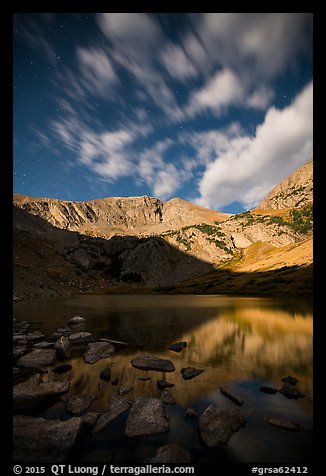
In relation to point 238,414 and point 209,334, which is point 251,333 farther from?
point 238,414

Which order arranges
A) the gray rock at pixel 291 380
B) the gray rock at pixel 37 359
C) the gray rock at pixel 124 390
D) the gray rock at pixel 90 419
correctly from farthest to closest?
1. the gray rock at pixel 37 359
2. the gray rock at pixel 291 380
3. the gray rock at pixel 124 390
4. the gray rock at pixel 90 419

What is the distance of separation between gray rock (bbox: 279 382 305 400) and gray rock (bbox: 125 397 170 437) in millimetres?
7159

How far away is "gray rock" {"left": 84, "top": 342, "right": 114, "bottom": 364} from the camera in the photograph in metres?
16.8

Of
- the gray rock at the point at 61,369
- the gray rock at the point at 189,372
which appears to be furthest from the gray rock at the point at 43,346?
the gray rock at the point at 189,372

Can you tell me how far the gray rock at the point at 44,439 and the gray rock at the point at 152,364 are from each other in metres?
7.86

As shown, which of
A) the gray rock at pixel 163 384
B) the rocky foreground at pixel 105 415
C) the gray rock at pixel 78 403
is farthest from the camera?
the gray rock at pixel 163 384

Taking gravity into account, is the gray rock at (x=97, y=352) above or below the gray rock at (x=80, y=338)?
above

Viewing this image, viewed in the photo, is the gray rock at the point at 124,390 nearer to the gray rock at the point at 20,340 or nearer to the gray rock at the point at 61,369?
the gray rock at the point at 61,369

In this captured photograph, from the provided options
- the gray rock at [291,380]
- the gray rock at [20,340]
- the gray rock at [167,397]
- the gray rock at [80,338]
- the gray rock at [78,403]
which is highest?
the gray rock at [78,403]

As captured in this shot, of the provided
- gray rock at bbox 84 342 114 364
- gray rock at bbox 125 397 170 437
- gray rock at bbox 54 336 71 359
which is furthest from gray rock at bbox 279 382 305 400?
gray rock at bbox 54 336 71 359

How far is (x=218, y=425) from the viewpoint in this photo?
27.8ft

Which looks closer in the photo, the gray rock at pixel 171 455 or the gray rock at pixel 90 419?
the gray rock at pixel 171 455

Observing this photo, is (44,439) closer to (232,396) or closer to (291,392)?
(232,396)

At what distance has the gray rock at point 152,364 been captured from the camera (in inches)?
595
